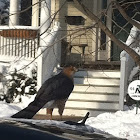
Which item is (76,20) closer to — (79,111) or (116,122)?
(79,111)

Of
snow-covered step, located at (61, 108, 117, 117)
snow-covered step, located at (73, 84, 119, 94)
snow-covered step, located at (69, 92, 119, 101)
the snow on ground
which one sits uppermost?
snow-covered step, located at (73, 84, 119, 94)

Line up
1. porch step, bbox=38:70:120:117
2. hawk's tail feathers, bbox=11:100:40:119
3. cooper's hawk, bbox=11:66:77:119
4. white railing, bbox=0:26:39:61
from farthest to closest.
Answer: white railing, bbox=0:26:39:61
porch step, bbox=38:70:120:117
cooper's hawk, bbox=11:66:77:119
hawk's tail feathers, bbox=11:100:40:119

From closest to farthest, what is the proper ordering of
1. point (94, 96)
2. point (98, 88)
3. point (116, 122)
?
point (116, 122), point (94, 96), point (98, 88)

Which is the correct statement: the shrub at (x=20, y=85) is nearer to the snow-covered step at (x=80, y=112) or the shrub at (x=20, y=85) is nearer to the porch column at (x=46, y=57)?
the porch column at (x=46, y=57)

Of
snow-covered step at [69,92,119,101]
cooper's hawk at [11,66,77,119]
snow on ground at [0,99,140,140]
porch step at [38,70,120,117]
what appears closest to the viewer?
snow on ground at [0,99,140,140]

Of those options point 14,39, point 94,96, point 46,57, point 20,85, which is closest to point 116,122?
point 94,96

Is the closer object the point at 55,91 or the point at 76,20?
the point at 55,91

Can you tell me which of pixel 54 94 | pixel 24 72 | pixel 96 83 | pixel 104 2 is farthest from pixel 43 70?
pixel 104 2

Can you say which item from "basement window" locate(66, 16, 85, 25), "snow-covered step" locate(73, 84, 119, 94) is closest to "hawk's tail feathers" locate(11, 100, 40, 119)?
"snow-covered step" locate(73, 84, 119, 94)

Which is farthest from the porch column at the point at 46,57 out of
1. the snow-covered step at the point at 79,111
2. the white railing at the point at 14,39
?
the snow-covered step at the point at 79,111

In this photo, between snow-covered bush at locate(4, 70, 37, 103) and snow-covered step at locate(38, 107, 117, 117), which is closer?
snow-covered step at locate(38, 107, 117, 117)

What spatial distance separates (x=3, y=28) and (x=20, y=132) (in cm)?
1142

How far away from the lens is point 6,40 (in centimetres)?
1436

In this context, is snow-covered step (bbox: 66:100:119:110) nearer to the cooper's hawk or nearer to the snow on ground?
the snow on ground
